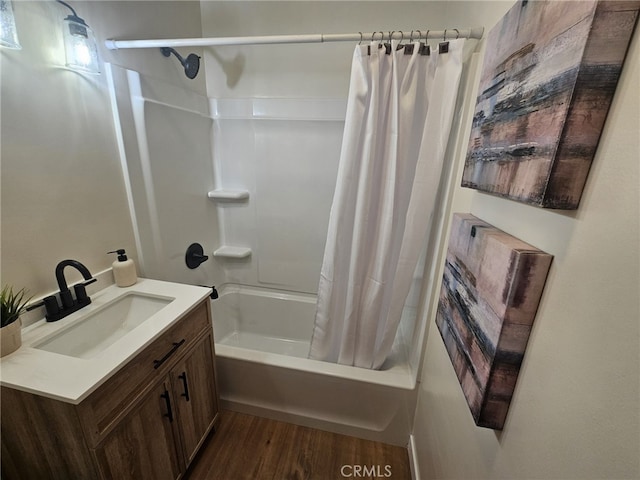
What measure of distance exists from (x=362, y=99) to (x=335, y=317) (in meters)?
1.07

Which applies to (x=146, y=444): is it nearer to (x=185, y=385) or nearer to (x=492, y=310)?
(x=185, y=385)

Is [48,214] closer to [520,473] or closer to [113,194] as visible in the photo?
[113,194]

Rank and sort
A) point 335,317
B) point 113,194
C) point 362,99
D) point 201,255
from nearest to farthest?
point 362,99, point 113,194, point 335,317, point 201,255

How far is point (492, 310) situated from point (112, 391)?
3.42 feet

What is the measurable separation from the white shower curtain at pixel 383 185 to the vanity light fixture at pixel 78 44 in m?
1.05

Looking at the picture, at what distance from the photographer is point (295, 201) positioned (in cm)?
198

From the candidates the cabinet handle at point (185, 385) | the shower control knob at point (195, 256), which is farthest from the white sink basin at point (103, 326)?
the shower control knob at point (195, 256)

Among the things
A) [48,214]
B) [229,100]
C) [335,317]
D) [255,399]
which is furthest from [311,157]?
[255,399]

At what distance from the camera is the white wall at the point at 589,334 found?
357 millimetres

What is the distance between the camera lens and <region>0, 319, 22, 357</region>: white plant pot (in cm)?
81

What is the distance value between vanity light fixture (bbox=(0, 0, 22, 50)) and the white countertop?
0.92 metres

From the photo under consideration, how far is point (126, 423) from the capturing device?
2.82ft

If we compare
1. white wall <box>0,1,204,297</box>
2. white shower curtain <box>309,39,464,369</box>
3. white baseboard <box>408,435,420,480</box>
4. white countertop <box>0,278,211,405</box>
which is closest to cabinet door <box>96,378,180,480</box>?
white countertop <box>0,278,211,405</box>

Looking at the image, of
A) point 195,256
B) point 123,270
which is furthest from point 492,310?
point 195,256
